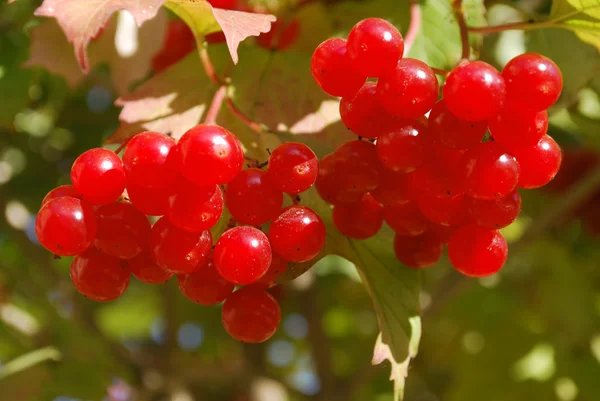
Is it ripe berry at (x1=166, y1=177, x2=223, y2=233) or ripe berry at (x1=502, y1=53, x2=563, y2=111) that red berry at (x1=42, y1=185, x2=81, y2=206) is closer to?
ripe berry at (x1=166, y1=177, x2=223, y2=233)

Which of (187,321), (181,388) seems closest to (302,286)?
(181,388)

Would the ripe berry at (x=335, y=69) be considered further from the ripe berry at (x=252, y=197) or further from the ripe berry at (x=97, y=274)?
the ripe berry at (x=97, y=274)

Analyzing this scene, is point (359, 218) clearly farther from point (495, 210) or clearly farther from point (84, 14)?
point (84, 14)

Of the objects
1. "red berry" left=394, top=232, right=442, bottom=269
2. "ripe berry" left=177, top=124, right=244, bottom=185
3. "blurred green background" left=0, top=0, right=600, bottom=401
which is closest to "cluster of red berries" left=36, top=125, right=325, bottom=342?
"ripe berry" left=177, top=124, right=244, bottom=185

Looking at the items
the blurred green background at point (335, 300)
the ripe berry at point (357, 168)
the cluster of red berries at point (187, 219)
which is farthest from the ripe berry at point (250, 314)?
the blurred green background at point (335, 300)

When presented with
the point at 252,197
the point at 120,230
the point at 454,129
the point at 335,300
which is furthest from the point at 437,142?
the point at 335,300

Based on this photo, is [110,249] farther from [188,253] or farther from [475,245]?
[475,245]
